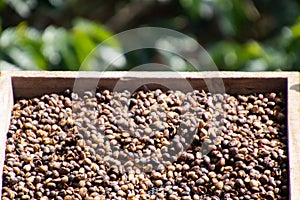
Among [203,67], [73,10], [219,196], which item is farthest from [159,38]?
[219,196]

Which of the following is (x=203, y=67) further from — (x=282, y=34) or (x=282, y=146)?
(x=282, y=146)

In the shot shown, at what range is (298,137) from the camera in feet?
9.45

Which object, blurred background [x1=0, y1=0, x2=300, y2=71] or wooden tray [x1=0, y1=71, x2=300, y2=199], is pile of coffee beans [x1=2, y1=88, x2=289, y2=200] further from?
blurred background [x1=0, y1=0, x2=300, y2=71]

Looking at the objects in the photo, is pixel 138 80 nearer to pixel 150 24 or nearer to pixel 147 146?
pixel 147 146

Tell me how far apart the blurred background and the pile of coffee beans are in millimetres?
791

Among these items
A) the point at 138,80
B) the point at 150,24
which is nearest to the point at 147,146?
the point at 138,80

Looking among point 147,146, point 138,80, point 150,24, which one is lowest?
point 147,146

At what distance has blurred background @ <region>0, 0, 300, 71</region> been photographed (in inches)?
152

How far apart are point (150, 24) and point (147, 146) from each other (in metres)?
2.38

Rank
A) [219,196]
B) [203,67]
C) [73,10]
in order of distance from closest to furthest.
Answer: [219,196] < [203,67] < [73,10]

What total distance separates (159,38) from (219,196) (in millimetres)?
A: 2096

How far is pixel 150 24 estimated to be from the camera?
5230 millimetres

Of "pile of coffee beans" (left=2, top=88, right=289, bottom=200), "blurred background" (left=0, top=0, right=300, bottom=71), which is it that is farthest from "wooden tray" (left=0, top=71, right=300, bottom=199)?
"blurred background" (left=0, top=0, right=300, bottom=71)

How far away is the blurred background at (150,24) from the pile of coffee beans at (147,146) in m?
0.79
